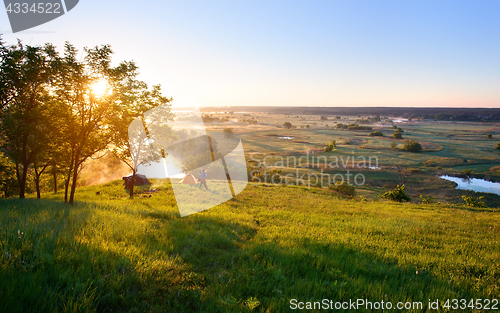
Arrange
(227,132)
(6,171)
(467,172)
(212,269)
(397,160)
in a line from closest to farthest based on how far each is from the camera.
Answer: (212,269) → (6,171) → (467,172) → (397,160) → (227,132)

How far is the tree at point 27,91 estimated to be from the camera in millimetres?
14052

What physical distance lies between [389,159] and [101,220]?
82809mm

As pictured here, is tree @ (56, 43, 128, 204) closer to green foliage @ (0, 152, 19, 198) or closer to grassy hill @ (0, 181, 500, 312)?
grassy hill @ (0, 181, 500, 312)

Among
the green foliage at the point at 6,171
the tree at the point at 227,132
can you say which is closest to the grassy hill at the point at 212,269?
the green foliage at the point at 6,171

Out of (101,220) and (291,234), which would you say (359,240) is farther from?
(101,220)

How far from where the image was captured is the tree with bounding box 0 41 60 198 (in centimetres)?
1405

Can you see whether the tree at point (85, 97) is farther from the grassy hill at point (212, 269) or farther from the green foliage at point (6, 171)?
the green foliage at point (6, 171)

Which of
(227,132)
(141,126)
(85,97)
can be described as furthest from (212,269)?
(227,132)

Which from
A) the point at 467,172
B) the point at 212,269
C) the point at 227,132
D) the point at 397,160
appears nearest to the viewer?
the point at 212,269

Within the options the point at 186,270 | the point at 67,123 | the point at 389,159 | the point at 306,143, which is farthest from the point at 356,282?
the point at 306,143

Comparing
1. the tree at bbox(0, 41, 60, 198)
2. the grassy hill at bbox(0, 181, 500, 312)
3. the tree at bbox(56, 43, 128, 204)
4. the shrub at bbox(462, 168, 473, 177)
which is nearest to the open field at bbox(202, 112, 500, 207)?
the shrub at bbox(462, 168, 473, 177)

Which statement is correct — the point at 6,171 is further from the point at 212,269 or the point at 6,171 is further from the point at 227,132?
the point at 227,132

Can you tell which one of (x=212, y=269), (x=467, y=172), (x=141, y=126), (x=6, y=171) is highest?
(x=141, y=126)

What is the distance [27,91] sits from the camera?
15.4 meters
